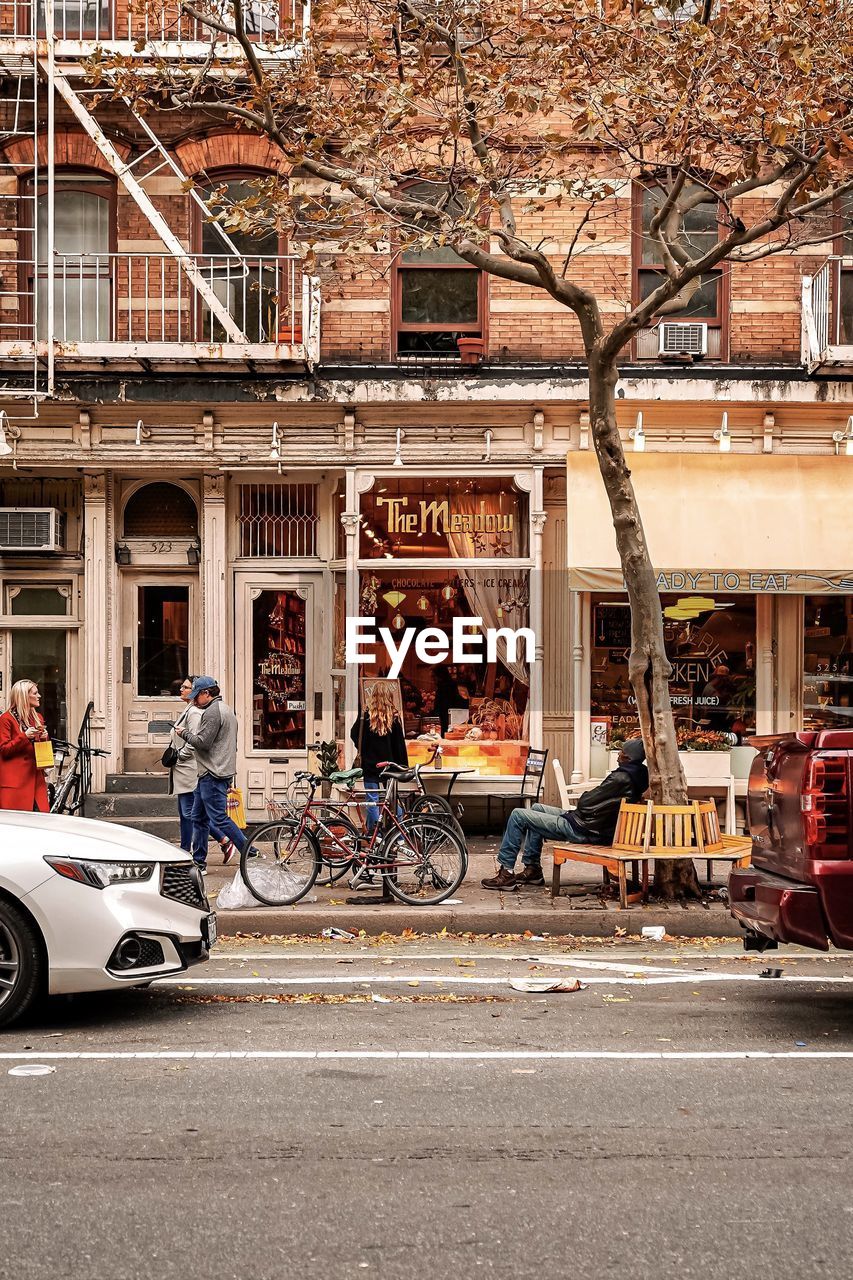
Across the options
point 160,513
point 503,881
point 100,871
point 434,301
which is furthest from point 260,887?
point 434,301

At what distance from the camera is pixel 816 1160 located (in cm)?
521

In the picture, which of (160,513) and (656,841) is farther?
(160,513)

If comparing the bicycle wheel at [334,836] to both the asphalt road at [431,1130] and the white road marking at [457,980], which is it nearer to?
the white road marking at [457,980]

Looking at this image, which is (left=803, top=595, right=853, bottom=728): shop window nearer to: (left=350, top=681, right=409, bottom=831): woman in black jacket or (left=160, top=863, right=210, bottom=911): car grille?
(left=350, top=681, right=409, bottom=831): woman in black jacket

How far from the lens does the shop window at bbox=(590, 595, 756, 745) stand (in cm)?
1537

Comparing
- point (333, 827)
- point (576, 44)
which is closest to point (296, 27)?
point (576, 44)

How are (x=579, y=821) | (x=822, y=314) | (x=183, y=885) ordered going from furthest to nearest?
(x=822, y=314) < (x=579, y=821) < (x=183, y=885)

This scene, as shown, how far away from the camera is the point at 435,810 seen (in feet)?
38.5

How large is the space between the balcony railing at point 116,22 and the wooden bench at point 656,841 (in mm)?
8949

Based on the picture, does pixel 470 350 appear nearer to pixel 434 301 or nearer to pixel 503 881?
pixel 434 301

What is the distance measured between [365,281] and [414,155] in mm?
1440

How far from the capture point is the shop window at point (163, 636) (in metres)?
15.9

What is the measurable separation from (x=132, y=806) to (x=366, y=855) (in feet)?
14.8

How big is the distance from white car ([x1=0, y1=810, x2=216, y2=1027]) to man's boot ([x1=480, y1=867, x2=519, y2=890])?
4791 millimetres
